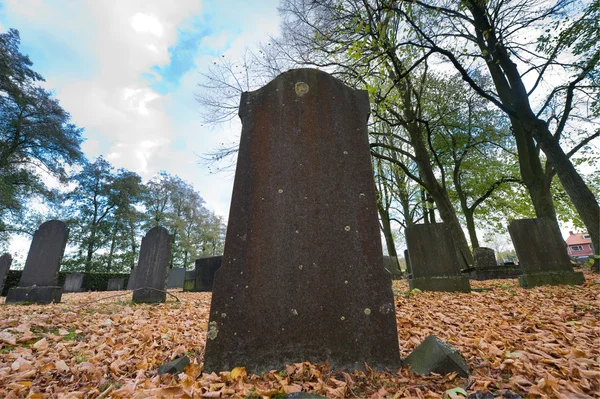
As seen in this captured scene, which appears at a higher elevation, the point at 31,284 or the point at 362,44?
the point at 362,44

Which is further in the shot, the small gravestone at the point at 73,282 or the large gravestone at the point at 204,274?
the small gravestone at the point at 73,282

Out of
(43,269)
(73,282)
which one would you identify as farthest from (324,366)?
(73,282)

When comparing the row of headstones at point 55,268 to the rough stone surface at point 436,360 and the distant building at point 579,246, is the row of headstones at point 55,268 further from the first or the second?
the distant building at point 579,246

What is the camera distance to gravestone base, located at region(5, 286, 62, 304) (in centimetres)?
673

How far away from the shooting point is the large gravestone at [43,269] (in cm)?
678

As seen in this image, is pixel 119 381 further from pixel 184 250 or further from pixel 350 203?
pixel 184 250

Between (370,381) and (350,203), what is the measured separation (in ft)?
4.46

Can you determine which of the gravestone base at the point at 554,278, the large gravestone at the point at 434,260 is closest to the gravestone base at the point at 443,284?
the large gravestone at the point at 434,260

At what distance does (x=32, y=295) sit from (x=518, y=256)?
11635 millimetres

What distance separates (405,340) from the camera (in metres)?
2.71

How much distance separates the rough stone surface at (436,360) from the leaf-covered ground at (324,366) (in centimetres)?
6

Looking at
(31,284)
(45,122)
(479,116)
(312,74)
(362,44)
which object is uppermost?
(45,122)

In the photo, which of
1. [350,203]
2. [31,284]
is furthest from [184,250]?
[350,203]

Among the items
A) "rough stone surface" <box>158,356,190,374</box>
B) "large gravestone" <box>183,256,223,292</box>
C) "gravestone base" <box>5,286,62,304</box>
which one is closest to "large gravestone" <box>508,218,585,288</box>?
"rough stone surface" <box>158,356,190,374</box>
